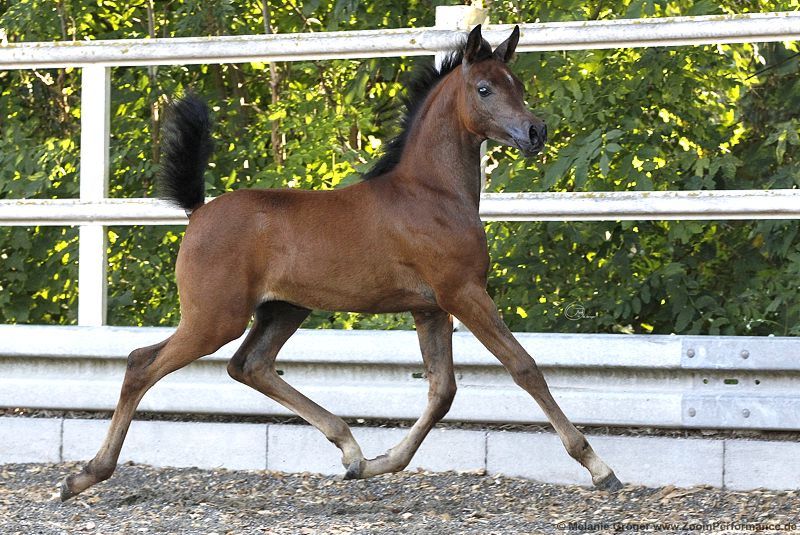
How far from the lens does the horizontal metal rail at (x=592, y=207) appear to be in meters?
4.86

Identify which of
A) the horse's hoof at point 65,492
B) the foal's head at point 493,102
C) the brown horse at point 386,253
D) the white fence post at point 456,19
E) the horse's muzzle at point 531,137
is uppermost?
the white fence post at point 456,19

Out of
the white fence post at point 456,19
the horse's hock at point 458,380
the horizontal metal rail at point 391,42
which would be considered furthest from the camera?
the white fence post at point 456,19

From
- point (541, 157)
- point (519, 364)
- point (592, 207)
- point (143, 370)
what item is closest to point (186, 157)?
point (143, 370)

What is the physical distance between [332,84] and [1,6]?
2572mm

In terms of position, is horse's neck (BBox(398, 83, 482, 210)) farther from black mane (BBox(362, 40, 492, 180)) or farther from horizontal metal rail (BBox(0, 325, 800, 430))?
horizontal metal rail (BBox(0, 325, 800, 430))

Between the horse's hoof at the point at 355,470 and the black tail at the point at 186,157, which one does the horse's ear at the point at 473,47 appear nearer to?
the black tail at the point at 186,157

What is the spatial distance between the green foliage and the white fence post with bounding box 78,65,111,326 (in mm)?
1330

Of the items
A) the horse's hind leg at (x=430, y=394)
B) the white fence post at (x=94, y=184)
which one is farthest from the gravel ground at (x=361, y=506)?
the white fence post at (x=94, y=184)

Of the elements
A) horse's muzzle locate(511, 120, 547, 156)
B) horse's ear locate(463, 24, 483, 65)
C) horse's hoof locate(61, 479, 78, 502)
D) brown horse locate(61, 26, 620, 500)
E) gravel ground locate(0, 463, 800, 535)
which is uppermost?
horse's ear locate(463, 24, 483, 65)

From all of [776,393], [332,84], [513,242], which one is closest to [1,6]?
[332,84]

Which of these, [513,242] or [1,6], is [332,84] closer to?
[513,242]

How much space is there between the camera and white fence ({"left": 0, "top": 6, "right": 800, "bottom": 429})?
484 cm

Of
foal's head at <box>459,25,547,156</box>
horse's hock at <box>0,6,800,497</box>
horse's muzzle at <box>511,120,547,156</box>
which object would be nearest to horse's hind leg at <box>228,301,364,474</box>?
horse's hock at <box>0,6,800,497</box>

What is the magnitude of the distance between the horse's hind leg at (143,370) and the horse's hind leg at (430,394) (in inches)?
28.8
